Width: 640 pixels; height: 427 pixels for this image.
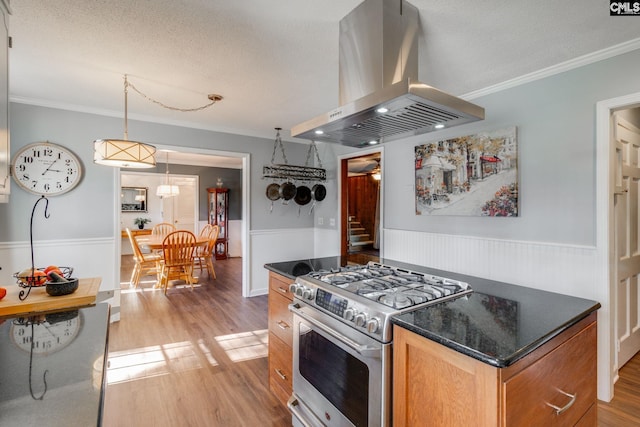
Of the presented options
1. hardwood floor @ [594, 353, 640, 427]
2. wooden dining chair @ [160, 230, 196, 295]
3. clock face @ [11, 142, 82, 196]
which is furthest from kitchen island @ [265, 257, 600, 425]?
wooden dining chair @ [160, 230, 196, 295]

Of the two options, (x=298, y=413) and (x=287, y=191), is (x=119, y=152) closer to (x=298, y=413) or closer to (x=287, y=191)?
(x=298, y=413)

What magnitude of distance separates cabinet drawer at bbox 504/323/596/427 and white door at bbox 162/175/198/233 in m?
8.12

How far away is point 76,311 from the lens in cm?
148

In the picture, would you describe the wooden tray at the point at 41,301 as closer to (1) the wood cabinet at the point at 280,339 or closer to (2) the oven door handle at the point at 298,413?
(1) the wood cabinet at the point at 280,339

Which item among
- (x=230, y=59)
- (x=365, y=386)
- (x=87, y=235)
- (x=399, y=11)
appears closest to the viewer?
(x=365, y=386)

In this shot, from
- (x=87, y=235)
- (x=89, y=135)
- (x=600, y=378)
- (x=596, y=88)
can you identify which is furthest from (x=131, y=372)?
(x=596, y=88)

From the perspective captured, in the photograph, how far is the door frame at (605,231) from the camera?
2.05 meters

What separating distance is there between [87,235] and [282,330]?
2691 mm

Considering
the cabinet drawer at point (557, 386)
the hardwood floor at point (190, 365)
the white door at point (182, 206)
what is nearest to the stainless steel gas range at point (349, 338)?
the cabinet drawer at point (557, 386)

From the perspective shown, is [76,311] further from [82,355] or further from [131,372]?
[131,372]

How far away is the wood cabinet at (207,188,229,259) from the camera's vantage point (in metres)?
7.75

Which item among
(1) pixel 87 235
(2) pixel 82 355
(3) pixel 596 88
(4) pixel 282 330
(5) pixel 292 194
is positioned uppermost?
(3) pixel 596 88

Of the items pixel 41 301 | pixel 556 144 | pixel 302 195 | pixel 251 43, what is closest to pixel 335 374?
pixel 41 301

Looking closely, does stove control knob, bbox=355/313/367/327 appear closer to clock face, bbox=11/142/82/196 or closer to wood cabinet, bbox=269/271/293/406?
wood cabinet, bbox=269/271/293/406
